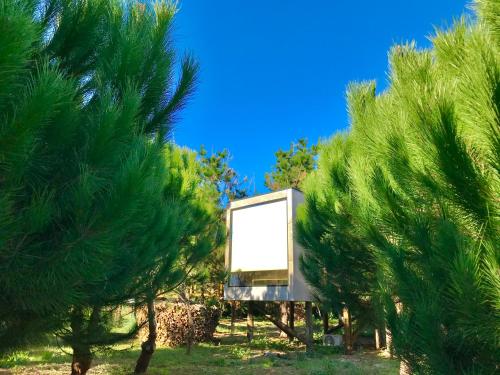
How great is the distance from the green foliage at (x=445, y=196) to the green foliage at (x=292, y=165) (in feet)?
62.2

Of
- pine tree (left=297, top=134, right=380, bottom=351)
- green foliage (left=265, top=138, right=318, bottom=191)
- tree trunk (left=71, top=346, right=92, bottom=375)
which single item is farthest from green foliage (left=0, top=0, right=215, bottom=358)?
green foliage (left=265, top=138, right=318, bottom=191)

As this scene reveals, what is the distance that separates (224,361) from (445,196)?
8435mm

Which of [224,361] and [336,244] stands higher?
[336,244]

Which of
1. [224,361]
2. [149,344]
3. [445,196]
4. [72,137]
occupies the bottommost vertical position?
[224,361]

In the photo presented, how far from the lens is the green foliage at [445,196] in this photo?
2754 millimetres

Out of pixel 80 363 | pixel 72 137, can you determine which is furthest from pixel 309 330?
pixel 72 137

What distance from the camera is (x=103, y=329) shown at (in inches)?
237

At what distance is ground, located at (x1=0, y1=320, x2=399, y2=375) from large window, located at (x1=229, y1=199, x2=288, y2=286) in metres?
2.19

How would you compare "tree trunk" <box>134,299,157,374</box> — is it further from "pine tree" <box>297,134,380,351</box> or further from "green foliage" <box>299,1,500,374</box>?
"green foliage" <box>299,1,500,374</box>

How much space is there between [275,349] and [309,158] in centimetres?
1262

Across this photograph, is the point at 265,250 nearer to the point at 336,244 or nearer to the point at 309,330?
the point at 309,330

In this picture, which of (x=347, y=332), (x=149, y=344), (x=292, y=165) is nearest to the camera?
(x=149, y=344)

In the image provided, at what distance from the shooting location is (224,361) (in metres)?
10.3

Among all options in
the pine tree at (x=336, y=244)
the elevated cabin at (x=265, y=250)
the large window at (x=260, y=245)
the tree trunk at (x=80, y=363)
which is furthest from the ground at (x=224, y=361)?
the large window at (x=260, y=245)
